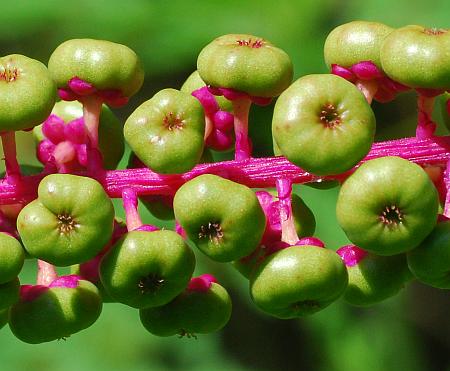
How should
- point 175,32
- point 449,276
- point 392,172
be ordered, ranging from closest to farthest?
point 392,172, point 449,276, point 175,32

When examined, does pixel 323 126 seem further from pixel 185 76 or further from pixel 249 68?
pixel 185 76

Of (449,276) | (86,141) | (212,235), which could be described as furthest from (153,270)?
(449,276)

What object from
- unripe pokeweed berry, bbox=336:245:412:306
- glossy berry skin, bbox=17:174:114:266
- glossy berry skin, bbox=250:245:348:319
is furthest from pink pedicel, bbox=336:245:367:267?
glossy berry skin, bbox=17:174:114:266

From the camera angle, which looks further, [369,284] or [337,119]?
[369,284]

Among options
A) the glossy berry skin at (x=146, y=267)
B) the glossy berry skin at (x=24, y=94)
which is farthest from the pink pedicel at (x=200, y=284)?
the glossy berry skin at (x=24, y=94)

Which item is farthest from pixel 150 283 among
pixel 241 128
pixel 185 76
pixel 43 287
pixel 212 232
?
pixel 185 76

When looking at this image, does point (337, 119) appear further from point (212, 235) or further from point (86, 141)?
point (86, 141)

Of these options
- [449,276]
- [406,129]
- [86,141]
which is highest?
[86,141]

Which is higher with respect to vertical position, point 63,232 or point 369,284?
point 63,232
